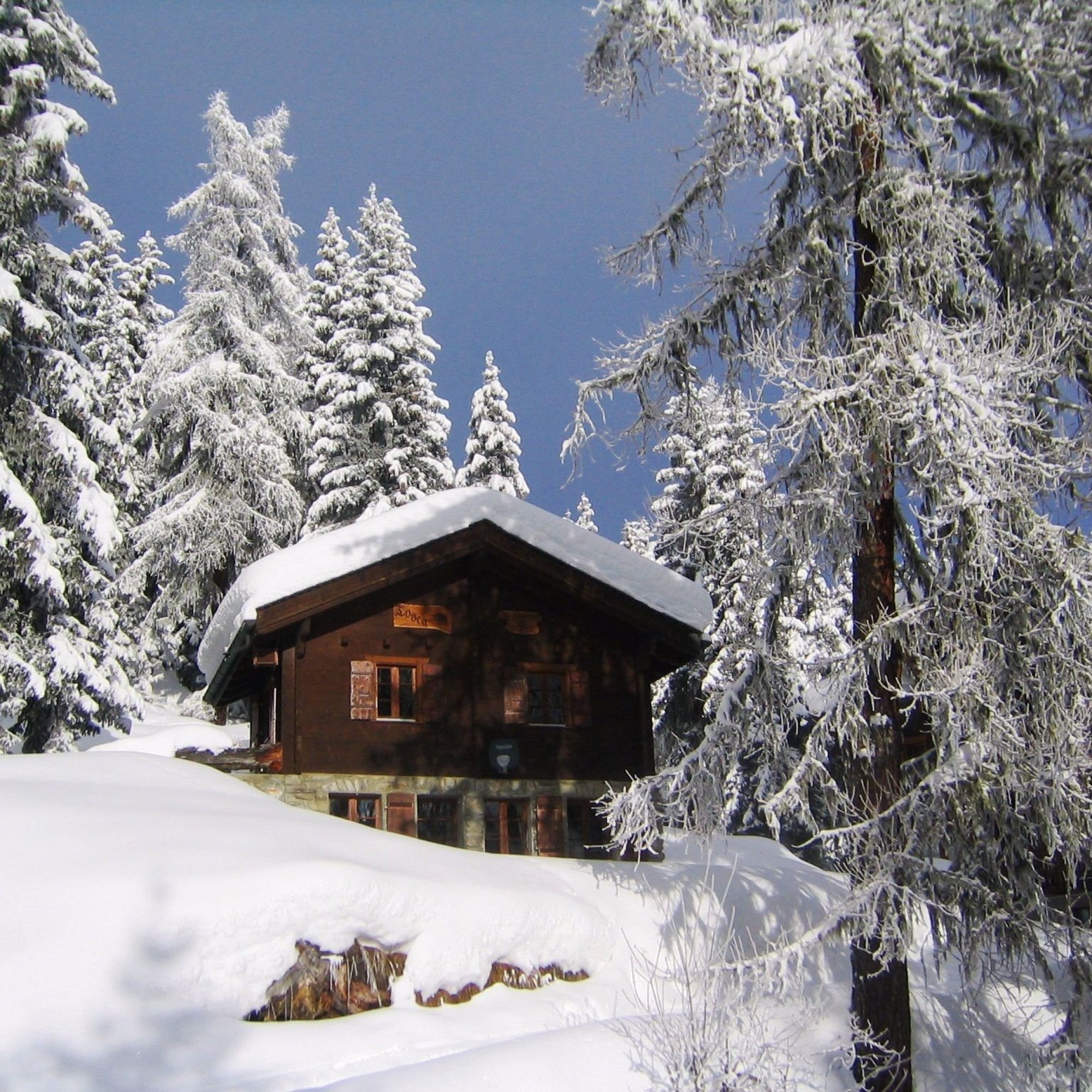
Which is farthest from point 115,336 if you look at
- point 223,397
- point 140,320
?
point 223,397

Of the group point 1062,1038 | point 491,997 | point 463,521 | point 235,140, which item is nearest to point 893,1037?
point 1062,1038

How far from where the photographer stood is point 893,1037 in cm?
967

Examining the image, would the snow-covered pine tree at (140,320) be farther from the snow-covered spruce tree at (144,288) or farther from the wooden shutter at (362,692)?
the wooden shutter at (362,692)

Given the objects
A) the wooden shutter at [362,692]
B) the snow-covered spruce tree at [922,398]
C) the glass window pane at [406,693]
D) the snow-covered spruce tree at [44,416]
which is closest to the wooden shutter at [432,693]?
the glass window pane at [406,693]

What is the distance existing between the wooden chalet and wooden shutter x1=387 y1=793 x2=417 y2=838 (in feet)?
0.09

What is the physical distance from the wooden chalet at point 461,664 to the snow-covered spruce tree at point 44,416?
2814 mm

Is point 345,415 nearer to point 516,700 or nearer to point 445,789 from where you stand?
point 516,700

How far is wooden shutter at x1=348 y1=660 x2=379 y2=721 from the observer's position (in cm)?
1933

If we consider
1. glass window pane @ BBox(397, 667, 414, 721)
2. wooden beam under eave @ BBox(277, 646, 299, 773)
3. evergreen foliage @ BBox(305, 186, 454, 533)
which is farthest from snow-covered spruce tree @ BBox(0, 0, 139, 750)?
evergreen foliage @ BBox(305, 186, 454, 533)

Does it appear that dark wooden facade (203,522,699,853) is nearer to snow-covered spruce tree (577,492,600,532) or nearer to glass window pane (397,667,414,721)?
glass window pane (397,667,414,721)

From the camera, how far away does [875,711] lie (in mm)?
10289

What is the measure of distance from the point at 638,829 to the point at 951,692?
344cm

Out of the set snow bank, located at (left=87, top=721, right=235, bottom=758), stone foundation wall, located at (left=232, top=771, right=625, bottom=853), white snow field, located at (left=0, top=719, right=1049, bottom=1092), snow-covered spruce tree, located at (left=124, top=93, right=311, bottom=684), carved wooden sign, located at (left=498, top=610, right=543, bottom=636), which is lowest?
white snow field, located at (left=0, top=719, right=1049, bottom=1092)

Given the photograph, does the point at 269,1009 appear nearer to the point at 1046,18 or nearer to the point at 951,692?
the point at 951,692
